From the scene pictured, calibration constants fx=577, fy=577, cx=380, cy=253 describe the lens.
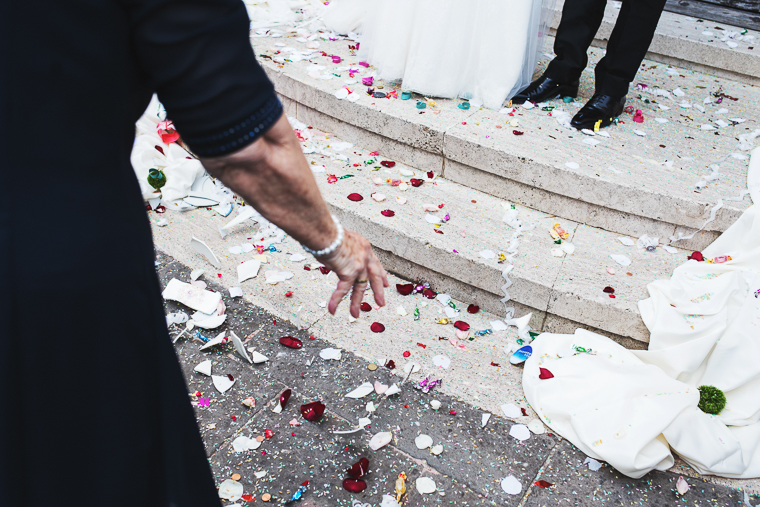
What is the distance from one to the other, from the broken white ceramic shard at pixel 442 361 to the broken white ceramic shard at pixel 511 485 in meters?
0.52

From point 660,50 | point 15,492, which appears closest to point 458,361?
point 15,492

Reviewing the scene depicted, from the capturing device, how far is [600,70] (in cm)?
314

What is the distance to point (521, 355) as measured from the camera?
2.35 metres

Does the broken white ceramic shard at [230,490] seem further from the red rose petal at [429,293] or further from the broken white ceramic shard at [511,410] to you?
the red rose petal at [429,293]

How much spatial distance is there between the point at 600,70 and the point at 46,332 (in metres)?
3.08

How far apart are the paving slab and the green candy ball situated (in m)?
0.26

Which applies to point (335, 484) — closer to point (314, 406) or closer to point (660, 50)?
point (314, 406)

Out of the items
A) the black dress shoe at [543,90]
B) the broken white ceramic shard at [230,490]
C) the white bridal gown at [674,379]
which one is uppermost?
the black dress shoe at [543,90]

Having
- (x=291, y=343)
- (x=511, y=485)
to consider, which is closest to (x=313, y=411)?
(x=291, y=343)

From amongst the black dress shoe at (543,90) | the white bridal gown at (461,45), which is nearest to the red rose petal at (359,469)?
the white bridal gown at (461,45)

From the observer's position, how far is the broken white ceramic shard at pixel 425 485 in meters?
1.88

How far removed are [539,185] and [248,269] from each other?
4.78 ft

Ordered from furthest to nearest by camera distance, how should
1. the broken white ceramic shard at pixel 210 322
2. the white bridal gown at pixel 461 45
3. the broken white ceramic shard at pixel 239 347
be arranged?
the white bridal gown at pixel 461 45 → the broken white ceramic shard at pixel 210 322 → the broken white ceramic shard at pixel 239 347

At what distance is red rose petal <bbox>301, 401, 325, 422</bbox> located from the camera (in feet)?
6.84
